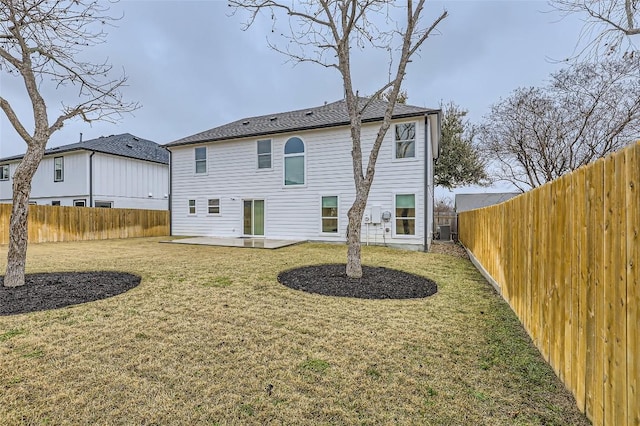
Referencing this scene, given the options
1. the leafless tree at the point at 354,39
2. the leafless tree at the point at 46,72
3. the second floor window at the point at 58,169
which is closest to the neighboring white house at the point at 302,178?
the leafless tree at the point at 354,39

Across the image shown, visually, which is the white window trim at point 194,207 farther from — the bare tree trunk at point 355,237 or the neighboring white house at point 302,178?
the bare tree trunk at point 355,237

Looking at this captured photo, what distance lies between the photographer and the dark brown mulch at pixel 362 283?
17.0 ft

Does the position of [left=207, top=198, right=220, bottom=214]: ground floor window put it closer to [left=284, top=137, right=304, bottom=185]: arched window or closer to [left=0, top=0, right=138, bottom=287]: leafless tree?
[left=284, top=137, right=304, bottom=185]: arched window

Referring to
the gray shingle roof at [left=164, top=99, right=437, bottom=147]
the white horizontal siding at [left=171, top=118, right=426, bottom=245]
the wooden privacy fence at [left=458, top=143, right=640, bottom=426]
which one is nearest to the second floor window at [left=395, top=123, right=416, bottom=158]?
the white horizontal siding at [left=171, top=118, right=426, bottom=245]

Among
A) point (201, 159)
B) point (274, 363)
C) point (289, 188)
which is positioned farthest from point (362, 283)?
point (201, 159)

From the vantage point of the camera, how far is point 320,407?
86.7 inches

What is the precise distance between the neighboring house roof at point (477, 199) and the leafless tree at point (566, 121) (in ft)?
12.8

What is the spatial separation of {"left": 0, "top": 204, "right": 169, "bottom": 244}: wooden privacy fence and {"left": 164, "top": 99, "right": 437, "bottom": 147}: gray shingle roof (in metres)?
4.45

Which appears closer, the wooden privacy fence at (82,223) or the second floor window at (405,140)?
the second floor window at (405,140)

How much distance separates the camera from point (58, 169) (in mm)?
19500

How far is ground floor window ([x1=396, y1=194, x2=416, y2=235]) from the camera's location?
11.6 metres

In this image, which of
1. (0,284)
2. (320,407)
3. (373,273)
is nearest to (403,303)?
(373,273)

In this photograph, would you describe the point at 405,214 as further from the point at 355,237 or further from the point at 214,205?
the point at 214,205

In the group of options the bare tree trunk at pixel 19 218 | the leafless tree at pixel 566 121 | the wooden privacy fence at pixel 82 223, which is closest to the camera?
the bare tree trunk at pixel 19 218
